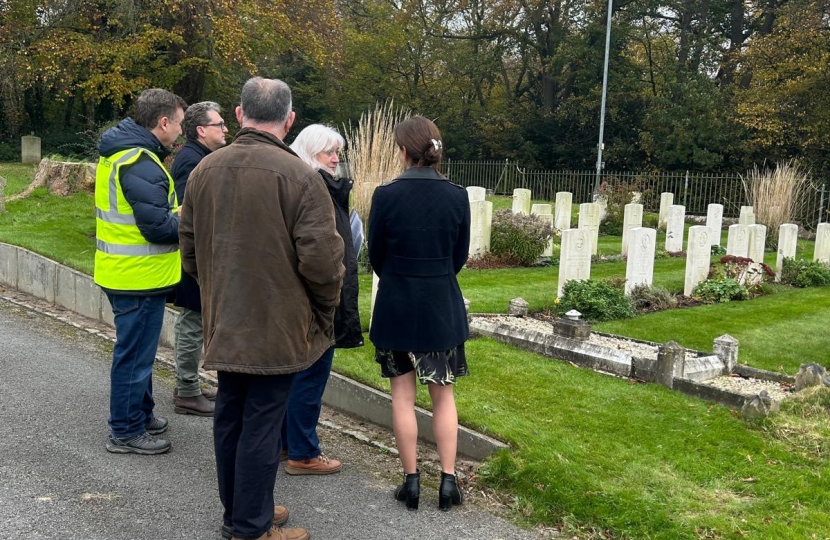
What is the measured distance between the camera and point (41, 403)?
217 inches

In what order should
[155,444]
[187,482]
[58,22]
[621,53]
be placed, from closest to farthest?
[187,482] < [155,444] < [58,22] < [621,53]

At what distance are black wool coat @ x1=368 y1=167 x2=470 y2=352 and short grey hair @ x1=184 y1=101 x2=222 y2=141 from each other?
179 cm

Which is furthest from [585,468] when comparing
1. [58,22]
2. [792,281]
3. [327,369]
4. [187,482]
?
[58,22]

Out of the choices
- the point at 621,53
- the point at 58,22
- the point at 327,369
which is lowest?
the point at 327,369

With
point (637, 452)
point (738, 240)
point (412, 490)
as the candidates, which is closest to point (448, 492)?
point (412, 490)

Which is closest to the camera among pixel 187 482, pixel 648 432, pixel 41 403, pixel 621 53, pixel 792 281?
pixel 187 482

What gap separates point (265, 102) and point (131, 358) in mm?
2074

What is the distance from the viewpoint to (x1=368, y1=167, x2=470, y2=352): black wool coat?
13.0ft

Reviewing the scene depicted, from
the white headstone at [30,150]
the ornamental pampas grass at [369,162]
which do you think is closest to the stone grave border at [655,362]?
the ornamental pampas grass at [369,162]

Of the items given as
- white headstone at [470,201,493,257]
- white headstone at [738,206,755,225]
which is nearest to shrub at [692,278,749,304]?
white headstone at [470,201,493,257]

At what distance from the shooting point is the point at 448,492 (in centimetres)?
407

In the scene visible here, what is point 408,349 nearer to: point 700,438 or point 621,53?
point 700,438

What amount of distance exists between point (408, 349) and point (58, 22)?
1733cm

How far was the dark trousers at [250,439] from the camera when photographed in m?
3.39
